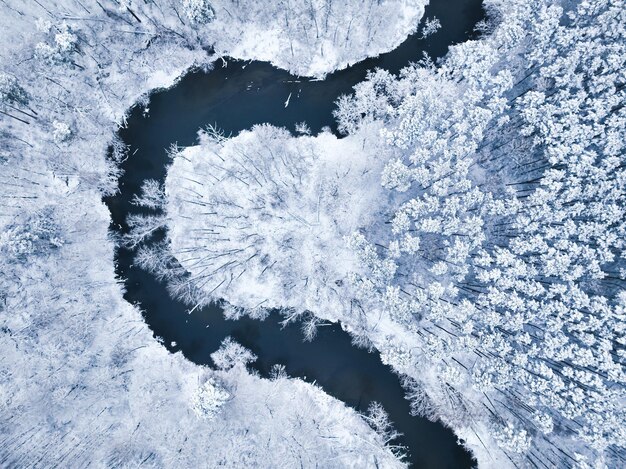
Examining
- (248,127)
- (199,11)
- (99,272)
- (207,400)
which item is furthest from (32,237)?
(199,11)

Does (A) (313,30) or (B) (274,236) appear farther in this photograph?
(A) (313,30)

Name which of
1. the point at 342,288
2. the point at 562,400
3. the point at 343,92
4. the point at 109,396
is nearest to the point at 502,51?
the point at 343,92

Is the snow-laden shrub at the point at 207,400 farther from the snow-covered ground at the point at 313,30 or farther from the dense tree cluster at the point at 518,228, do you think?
the snow-covered ground at the point at 313,30

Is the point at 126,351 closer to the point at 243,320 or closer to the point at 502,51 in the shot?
the point at 243,320

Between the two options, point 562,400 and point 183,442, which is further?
point 183,442

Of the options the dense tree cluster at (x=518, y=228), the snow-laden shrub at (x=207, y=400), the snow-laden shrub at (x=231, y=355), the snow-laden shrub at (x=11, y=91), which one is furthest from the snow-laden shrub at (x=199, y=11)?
the snow-laden shrub at (x=207, y=400)

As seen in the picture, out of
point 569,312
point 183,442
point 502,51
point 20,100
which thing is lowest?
point 183,442

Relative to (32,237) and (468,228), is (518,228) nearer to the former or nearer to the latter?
(468,228)
